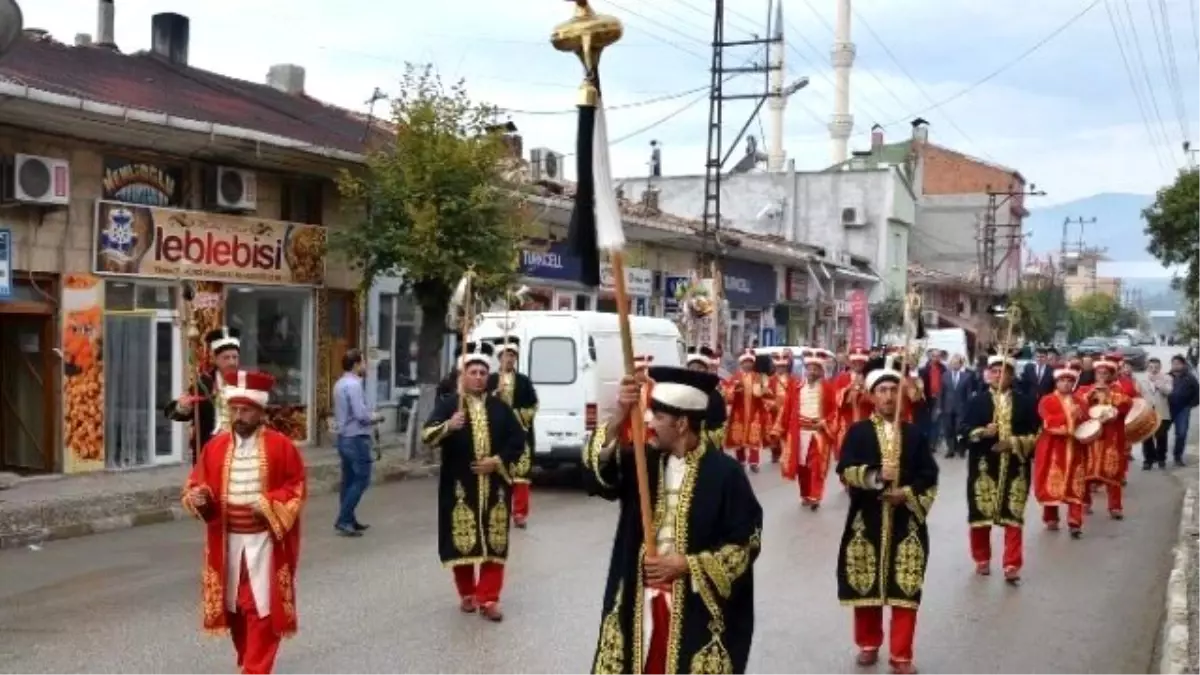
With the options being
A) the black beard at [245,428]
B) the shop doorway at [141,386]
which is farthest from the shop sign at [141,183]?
the black beard at [245,428]

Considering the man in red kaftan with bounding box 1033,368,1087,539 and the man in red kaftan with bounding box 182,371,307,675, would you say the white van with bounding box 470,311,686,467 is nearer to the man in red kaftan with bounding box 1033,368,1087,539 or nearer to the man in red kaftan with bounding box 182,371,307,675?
the man in red kaftan with bounding box 1033,368,1087,539

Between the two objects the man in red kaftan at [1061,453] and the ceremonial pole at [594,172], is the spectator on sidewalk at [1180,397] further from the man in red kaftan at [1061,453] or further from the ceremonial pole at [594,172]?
the ceremonial pole at [594,172]

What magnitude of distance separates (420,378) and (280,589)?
1287cm

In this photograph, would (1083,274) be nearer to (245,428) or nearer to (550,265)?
(550,265)

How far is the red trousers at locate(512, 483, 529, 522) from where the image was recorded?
13.1 m

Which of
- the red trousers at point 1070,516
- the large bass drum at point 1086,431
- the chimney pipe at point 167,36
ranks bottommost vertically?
the red trousers at point 1070,516

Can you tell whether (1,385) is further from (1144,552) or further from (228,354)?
(1144,552)

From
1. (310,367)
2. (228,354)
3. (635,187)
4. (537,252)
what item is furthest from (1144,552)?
(635,187)

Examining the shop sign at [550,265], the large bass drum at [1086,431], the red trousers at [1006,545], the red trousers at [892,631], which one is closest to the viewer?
the red trousers at [892,631]

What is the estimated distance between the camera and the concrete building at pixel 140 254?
15.6 metres

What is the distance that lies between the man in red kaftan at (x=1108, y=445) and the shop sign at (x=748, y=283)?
66.4ft

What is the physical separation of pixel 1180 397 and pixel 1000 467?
12.7m

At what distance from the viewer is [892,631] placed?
7.66m

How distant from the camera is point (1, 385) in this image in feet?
53.0
